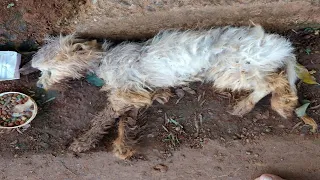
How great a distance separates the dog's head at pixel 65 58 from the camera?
9.86ft

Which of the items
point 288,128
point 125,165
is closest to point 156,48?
point 125,165

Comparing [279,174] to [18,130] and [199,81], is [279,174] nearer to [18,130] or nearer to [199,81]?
[199,81]

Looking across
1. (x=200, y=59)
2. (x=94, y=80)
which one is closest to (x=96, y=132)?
(x=94, y=80)

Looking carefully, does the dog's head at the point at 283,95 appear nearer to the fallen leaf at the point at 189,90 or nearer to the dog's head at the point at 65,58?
the fallen leaf at the point at 189,90

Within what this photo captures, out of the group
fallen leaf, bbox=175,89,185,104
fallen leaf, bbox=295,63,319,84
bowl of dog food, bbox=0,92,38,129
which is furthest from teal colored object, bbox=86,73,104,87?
fallen leaf, bbox=295,63,319,84

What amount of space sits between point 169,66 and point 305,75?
3.11ft

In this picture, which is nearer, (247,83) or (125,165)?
(247,83)

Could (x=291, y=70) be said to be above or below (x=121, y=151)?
above

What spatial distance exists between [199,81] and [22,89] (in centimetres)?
125

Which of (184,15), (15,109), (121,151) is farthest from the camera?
(15,109)

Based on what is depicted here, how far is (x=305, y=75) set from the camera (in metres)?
3.16

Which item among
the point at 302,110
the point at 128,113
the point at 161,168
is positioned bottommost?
the point at 161,168

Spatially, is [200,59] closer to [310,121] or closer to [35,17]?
[310,121]

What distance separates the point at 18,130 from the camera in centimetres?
324
